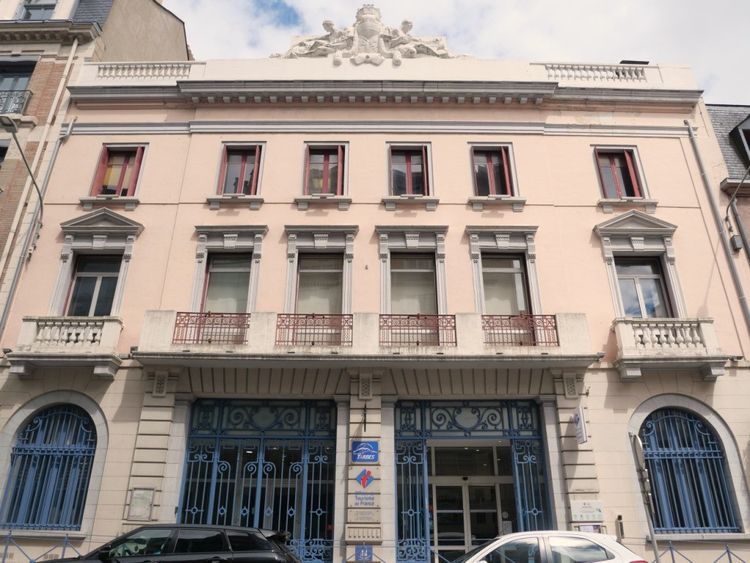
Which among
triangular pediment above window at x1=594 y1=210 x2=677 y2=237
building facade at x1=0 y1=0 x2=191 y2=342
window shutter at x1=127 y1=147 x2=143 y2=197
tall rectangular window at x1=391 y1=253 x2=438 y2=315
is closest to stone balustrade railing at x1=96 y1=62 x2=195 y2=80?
building facade at x1=0 y1=0 x2=191 y2=342

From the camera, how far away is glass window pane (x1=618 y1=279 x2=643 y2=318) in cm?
1332

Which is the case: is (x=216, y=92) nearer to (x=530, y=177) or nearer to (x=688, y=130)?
(x=530, y=177)

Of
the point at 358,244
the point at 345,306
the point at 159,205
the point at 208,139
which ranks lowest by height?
the point at 345,306

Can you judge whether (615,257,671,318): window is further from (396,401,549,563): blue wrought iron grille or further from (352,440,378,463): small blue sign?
(352,440,378,463): small blue sign

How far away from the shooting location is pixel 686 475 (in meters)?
11.7

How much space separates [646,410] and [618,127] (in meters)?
8.44

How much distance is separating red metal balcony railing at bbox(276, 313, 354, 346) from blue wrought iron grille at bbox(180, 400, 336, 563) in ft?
5.00

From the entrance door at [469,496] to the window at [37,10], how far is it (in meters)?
19.4

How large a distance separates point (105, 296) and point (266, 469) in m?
6.30

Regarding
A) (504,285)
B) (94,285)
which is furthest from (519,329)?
(94,285)

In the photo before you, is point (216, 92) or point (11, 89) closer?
point (216, 92)

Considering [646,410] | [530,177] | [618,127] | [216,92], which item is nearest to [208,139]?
[216,92]

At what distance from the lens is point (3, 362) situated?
41.1 feet

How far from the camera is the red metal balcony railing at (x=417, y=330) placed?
40.6 feet
